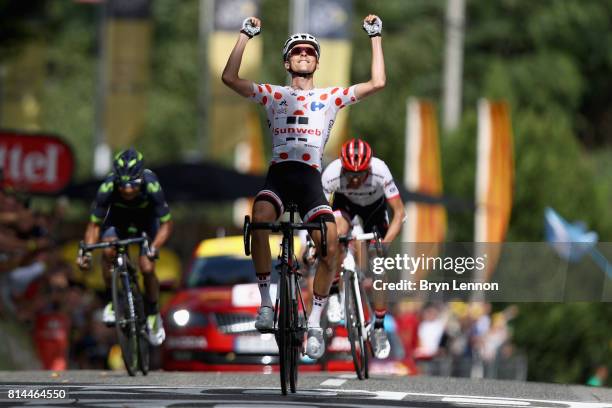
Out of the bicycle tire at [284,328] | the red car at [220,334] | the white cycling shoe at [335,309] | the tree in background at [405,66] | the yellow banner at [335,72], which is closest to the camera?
the bicycle tire at [284,328]

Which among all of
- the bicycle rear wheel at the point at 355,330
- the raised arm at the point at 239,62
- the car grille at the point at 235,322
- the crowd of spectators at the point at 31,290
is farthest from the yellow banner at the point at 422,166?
the raised arm at the point at 239,62

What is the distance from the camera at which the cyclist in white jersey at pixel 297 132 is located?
44.6 feet

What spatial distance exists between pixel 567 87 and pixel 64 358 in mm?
Result: 51831

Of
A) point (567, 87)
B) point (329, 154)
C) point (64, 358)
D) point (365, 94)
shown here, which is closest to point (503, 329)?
point (329, 154)

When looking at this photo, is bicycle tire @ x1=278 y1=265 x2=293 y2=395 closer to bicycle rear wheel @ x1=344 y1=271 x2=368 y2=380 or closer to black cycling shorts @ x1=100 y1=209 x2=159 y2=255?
bicycle rear wheel @ x1=344 y1=271 x2=368 y2=380

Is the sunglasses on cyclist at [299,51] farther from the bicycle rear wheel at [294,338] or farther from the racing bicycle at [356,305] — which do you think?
the racing bicycle at [356,305]

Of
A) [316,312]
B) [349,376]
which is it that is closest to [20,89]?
[349,376]

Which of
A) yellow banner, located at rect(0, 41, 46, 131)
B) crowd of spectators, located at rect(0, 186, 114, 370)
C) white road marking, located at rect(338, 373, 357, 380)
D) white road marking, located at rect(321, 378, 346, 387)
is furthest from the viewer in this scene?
yellow banner, located at rect(0, 41, 46, 131)

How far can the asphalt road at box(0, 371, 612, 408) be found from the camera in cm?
1265

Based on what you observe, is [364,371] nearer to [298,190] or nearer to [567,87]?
[298,190]

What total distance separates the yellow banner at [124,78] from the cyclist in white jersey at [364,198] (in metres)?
20.4

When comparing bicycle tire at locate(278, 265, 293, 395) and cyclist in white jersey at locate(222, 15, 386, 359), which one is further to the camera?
cyclist in white jersey at locate(222, 15, 386, 359)

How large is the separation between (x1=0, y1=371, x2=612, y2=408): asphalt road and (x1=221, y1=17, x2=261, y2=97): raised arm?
2.18 m

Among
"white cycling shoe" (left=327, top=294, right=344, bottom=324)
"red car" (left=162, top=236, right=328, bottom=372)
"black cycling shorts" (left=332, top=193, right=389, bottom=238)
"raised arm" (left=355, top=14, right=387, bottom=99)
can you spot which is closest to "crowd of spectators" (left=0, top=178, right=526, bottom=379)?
"red car" (left=162, top=236, right=328, bottom=372)
